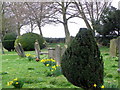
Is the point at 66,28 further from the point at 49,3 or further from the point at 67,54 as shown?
Result: the point at 67,54

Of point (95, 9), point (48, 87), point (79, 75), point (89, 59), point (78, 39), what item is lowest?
point (48, 87)

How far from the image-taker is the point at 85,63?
9.68ft

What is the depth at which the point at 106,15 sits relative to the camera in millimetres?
14070

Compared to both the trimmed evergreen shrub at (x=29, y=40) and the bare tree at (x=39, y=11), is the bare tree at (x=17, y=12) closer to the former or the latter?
the bare tree at (x=39, y=11)

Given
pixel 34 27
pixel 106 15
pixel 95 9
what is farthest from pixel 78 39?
pixel 34 27

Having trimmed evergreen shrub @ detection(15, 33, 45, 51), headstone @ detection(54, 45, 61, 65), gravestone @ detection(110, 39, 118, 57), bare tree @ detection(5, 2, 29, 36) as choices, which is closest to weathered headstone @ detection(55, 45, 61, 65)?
headstone @ detection(54, 45, 61, 65)

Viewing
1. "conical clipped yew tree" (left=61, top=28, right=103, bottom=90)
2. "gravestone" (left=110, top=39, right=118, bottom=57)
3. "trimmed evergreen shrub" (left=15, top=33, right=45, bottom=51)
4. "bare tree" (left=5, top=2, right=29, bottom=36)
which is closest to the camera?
"conical clipped yew tree" (left=61, top=28, right=103, bottom=90)

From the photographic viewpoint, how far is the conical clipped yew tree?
2.93 meters

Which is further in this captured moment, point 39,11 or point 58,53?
point 39,11

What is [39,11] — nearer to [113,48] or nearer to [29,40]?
[29,40]

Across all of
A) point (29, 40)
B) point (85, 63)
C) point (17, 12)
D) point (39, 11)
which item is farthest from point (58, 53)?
point (17, 12)

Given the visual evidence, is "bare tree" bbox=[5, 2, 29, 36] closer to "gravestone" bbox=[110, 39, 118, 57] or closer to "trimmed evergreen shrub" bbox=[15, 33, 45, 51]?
"trimmed evergreen shrub" bbox=[15, 33, 45, 51]

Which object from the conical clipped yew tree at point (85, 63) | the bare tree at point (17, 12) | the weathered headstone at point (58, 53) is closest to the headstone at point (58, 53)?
the weathered headstone at point (58, 53)

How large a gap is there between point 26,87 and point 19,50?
689 cm
